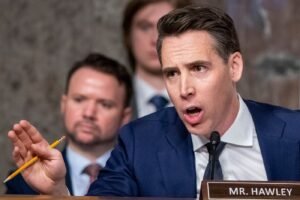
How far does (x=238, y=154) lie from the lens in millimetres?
2516

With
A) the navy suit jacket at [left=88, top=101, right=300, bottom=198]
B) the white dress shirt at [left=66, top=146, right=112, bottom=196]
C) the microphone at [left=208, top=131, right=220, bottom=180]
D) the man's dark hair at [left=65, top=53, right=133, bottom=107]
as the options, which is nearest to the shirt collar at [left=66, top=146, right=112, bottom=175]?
the white dress shirt at [left=66, top=146, right=112, bottom=196]

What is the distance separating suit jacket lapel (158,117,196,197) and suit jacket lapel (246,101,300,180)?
0.19 meters

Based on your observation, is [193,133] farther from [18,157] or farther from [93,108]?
[93,108]

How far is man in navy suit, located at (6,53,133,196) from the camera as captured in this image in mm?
3258

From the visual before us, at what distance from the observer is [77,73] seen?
3.46 metres

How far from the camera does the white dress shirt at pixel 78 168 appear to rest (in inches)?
125

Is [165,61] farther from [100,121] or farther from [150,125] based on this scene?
[100,121]

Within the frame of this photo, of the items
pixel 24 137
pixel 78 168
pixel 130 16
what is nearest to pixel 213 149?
pixel 24 137

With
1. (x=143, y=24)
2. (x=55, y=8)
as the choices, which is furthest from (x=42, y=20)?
(x=143, y=24)

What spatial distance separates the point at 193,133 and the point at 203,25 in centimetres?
28

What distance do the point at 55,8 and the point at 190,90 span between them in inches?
76.1

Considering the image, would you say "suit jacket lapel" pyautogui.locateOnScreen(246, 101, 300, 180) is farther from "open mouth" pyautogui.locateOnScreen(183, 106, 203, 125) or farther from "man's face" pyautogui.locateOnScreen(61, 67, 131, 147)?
"man's face" pyautogui.locateOnScreen(61, 67, 131, 147)

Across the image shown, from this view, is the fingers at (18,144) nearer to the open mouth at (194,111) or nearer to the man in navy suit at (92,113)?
the open mouth at (194,111)

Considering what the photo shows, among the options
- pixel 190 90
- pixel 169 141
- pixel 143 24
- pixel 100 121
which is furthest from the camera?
pixel 143 24
